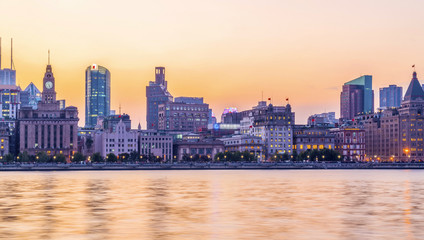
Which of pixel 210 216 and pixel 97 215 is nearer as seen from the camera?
pixel 210 216

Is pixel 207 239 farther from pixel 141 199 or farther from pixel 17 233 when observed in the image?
pixel 141 199

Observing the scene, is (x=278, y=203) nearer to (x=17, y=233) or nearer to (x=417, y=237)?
(x=417, y=237)

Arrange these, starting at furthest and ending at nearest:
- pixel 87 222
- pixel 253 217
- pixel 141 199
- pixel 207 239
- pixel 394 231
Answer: pixel 141 199 < pixel 253 217 < pixel 87 222 < pixel 394 231 < pixel 207 239

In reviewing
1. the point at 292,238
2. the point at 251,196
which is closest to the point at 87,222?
the point at 292,238

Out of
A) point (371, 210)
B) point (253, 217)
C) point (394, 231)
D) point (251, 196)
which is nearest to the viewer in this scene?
point (394, 231)

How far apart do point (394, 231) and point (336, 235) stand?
5.80 m

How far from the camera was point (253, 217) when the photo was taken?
63.1m

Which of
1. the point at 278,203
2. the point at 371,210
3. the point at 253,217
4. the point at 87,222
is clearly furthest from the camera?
the point at 278,203

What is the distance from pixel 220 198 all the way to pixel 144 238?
38.4 m

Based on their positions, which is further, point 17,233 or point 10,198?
point 10,198

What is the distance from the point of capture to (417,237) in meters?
50.5

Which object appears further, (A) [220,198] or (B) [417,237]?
(A) [220,198]

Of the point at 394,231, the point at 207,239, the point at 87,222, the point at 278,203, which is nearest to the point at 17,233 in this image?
the point at 87,222

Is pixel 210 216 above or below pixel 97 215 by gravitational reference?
below
